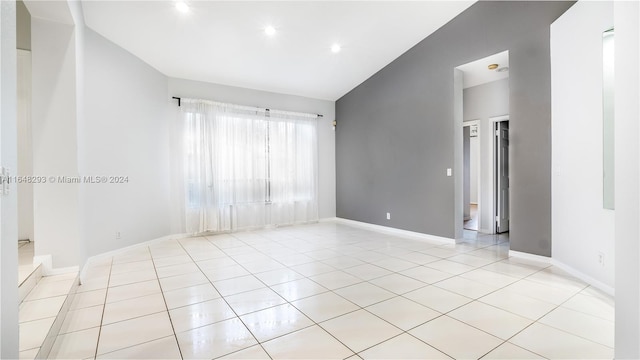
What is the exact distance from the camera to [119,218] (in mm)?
4125

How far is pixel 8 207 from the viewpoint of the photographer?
1.23 metres

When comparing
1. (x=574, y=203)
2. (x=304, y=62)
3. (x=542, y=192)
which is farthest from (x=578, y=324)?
(x=304, y=62)

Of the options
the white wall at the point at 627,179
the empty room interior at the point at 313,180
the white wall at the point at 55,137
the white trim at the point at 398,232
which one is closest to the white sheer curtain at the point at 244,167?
the empty room interior at the point at 313,180

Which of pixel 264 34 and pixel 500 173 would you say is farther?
pixel 500 173

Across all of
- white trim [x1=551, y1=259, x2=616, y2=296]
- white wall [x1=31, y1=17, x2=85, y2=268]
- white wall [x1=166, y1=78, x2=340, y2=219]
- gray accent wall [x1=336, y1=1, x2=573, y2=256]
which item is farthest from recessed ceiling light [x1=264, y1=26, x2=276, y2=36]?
white trim [x1=551, y1=259, x2=616, y2=296]

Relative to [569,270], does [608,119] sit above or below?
above

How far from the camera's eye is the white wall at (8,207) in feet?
3.71

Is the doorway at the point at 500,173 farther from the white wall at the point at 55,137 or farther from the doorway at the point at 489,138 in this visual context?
the white wall at the point at 55,137

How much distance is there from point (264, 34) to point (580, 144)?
4.23 m

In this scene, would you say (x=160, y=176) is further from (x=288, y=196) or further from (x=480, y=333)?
(x=480, y=333)

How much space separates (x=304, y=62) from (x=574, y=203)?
14.4 feet

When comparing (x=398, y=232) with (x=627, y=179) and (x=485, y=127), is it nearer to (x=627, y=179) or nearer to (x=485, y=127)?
(x=485, y=127)

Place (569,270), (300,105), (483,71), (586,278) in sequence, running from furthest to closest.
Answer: (300,105) → (483,71) → (569,270) → (586,278)

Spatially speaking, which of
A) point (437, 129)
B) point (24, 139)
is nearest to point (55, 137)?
point (24, 139)
